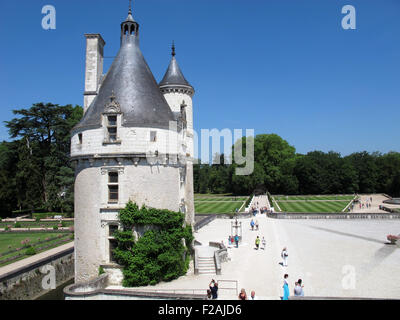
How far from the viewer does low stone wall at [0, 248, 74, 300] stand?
2139 cm

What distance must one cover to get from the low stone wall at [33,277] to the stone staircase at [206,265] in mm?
12598

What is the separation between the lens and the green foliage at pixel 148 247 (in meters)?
18.4

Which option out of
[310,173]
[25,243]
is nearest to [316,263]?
[25,243]

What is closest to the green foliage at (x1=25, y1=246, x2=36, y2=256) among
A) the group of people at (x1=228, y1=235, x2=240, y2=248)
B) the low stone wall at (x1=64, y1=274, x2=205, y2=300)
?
the low stone wall at (x1=64, y1=274, x2=205, y2=300)

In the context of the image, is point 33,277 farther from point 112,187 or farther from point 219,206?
point 219,206

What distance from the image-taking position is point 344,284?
57.7 ft

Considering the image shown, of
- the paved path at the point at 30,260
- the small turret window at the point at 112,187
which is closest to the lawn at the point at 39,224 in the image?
the paved path at the point at 30,260

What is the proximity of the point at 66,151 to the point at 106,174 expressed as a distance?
1623 inches

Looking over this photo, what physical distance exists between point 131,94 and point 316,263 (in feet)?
54.7

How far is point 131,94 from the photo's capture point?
20.5 metres

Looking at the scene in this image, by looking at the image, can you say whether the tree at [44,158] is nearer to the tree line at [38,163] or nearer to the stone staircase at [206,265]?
the tree line at [38,163]

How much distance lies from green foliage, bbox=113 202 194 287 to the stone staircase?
2.18 metres

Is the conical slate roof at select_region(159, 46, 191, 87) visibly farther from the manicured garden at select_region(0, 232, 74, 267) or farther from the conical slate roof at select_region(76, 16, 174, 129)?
the manicured garden at select_region(0, 232, 74, 267)
